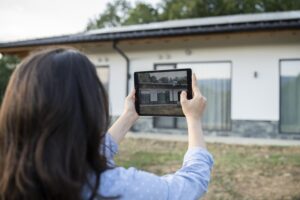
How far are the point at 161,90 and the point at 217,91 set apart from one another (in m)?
8.47

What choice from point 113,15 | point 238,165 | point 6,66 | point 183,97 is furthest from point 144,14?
point 183,97

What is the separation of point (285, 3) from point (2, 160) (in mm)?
22143

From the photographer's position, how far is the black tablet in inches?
59.5

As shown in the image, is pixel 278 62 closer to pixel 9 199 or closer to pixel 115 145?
pixel 115 145

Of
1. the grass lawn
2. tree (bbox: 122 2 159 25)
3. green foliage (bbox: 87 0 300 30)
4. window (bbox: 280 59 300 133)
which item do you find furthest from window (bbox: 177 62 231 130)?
tree (bbox: 122 2 159 25)

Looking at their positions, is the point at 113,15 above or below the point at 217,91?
above

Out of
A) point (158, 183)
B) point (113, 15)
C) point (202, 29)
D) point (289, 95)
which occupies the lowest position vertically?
point (289, 95)

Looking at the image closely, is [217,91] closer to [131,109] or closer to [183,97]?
[131,109]

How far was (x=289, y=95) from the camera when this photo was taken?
930cm

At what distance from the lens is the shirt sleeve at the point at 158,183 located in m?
1.12

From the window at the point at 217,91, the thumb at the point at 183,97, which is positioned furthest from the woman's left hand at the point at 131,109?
the window at the point at 217,91

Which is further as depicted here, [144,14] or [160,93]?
[144,14]

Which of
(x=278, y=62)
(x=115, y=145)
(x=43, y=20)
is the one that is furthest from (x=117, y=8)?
(x=115, y=145)

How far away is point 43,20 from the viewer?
67.1ft
